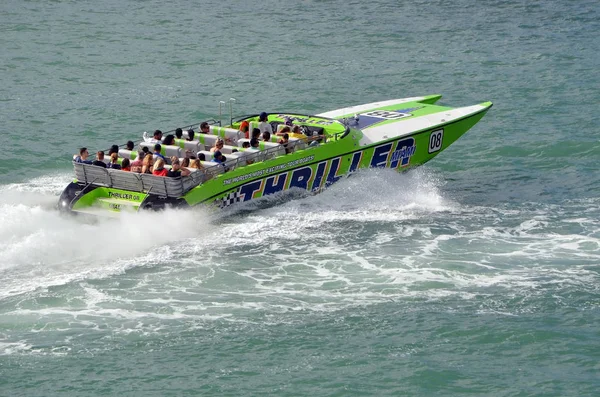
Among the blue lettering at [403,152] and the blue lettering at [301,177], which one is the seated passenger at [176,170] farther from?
the blue lettering at [403,152]

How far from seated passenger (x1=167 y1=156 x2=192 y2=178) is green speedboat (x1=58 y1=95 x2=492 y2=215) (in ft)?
0.34

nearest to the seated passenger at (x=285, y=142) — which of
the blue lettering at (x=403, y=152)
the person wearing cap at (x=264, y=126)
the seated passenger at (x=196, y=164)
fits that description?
the person wearing cap at (x=264, y=126)

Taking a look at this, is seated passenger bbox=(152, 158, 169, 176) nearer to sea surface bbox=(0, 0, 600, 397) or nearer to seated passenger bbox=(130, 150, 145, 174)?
seated passenger bbox=(130, 150, 145, 174)

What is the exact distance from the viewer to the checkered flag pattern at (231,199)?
78.6ft

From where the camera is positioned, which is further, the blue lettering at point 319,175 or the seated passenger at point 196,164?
the blue lettering at point 319,175

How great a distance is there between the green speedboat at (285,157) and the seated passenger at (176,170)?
104mm

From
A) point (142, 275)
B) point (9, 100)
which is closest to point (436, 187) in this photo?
point (142, 275)

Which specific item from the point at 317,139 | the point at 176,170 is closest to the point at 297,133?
the point at 317,139

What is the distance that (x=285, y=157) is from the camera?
81.1 ft

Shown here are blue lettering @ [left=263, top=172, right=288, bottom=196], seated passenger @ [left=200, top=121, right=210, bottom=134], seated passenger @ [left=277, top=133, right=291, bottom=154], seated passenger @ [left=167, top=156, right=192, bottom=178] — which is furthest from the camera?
seated passenger @ [left=200, top=121, right=210, bottom=134]

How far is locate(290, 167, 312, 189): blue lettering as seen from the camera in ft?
82.0

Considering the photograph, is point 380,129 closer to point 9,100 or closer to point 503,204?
point 503,204

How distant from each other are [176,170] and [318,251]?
318cm

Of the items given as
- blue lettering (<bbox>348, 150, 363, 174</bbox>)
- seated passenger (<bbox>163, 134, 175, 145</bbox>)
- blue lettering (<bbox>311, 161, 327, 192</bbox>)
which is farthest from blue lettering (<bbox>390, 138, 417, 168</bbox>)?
seated passenger (<bbox>163, 134, 175, 145</bbox>)
